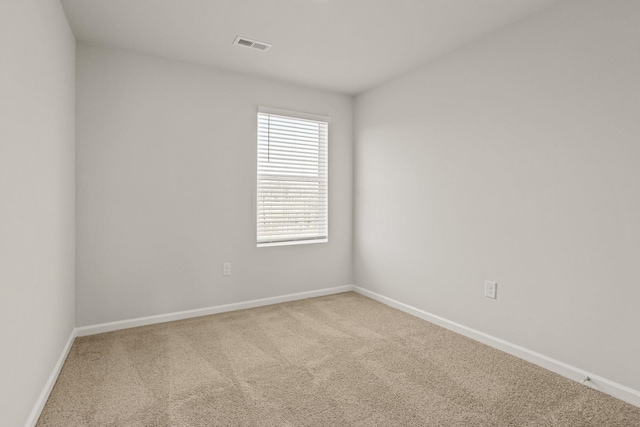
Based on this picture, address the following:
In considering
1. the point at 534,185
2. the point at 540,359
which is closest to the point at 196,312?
the point at 540,359

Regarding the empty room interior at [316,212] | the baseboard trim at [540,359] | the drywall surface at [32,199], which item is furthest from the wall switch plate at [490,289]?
the drywall surface at [32,199]

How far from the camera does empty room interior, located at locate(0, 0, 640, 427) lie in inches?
72.9

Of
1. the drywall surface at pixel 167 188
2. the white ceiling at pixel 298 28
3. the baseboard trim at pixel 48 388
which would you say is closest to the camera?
the baseboard trim at pixel 48 388

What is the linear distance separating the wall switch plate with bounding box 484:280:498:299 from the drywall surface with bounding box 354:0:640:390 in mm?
32

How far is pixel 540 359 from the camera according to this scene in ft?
7.72

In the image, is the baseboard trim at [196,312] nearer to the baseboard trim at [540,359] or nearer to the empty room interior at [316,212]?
the empty room interior at [316,212]

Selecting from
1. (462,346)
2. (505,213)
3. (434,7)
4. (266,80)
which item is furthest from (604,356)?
(266,80)

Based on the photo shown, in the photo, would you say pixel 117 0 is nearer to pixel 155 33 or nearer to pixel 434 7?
pixel 155 33

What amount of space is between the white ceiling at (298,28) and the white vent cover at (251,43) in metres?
0.06

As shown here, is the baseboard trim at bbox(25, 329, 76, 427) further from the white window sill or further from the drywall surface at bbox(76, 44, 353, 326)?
the white window sill

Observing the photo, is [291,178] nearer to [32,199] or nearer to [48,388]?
[32,199]

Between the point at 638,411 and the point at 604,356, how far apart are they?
292 mm

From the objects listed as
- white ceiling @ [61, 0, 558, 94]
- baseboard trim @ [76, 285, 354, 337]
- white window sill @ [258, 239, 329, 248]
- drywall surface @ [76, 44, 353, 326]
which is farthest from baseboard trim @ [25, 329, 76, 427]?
white ceiling @ [61, 0, 558, 94]

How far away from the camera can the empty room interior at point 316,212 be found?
1851 millimetres
